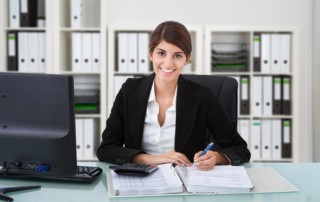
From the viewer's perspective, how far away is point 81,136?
3.57 meters

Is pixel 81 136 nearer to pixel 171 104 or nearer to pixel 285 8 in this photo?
pixel 171 104

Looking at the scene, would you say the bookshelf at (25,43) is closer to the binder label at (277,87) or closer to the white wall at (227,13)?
the white wall at (227,13)

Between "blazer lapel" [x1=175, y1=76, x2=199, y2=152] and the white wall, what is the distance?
85.7 inches

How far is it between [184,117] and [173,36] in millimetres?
351

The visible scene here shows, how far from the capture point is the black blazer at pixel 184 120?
183 cm

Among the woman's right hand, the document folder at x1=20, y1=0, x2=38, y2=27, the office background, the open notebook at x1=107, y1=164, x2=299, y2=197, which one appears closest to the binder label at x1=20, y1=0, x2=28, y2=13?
the document folder at x1=20, y1=0, x2=38, y2=27

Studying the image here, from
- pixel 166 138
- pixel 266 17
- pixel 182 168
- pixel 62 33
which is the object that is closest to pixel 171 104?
pixel 166 138

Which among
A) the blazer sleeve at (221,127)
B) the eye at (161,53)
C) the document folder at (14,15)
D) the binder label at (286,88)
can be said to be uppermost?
the document folder at (14,15)

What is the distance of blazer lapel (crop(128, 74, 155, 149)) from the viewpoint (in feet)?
5.99

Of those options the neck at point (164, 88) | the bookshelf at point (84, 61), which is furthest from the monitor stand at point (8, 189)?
the bookshelf at point (84, 61)

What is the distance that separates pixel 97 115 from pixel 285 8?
6.49 ft

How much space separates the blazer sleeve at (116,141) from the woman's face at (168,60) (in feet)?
0.70

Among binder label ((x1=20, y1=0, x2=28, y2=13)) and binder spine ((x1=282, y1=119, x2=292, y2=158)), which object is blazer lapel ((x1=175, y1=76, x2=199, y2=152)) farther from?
binder label ((x1=20, y1=0, x2=28, y2=13))

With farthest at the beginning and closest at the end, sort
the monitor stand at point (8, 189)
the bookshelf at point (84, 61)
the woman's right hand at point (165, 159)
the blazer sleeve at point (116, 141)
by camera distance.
Answer: the bookshelf at point (84, 61)
the blazer sleeve at point (116, 141)
the woman's right hand at point (165, 159)
the monitor stand at point (8, 189)
